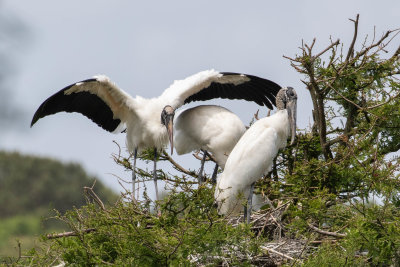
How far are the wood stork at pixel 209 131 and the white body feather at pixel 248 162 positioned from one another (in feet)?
1.79

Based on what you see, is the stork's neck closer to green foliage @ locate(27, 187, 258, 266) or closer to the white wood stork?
the white wood stork

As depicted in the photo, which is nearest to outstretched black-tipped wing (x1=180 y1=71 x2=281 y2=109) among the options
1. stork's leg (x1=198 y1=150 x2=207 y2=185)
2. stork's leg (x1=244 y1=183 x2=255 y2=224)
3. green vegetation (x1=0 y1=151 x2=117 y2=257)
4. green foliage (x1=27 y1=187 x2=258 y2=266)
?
stork's leg (x1=198 y1=150 x2=207 y2=185)

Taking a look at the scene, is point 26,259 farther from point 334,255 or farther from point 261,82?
point 261,82

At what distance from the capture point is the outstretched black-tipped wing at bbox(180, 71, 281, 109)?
664 cm

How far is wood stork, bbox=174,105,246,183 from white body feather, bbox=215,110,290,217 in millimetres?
546

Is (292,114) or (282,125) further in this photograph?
(292,114)

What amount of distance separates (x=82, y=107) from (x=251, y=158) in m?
1.65

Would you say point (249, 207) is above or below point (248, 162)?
below

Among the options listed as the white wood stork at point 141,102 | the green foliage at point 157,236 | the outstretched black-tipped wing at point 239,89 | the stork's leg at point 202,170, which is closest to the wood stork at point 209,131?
the stork's leg at point 202,170

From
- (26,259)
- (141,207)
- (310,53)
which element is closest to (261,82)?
(310,53)

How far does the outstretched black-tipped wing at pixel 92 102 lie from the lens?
6055mm

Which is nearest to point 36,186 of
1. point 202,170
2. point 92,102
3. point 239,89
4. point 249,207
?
point 239,89

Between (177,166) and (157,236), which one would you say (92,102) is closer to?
(177,166)

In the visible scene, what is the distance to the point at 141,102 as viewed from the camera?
21.0ft
